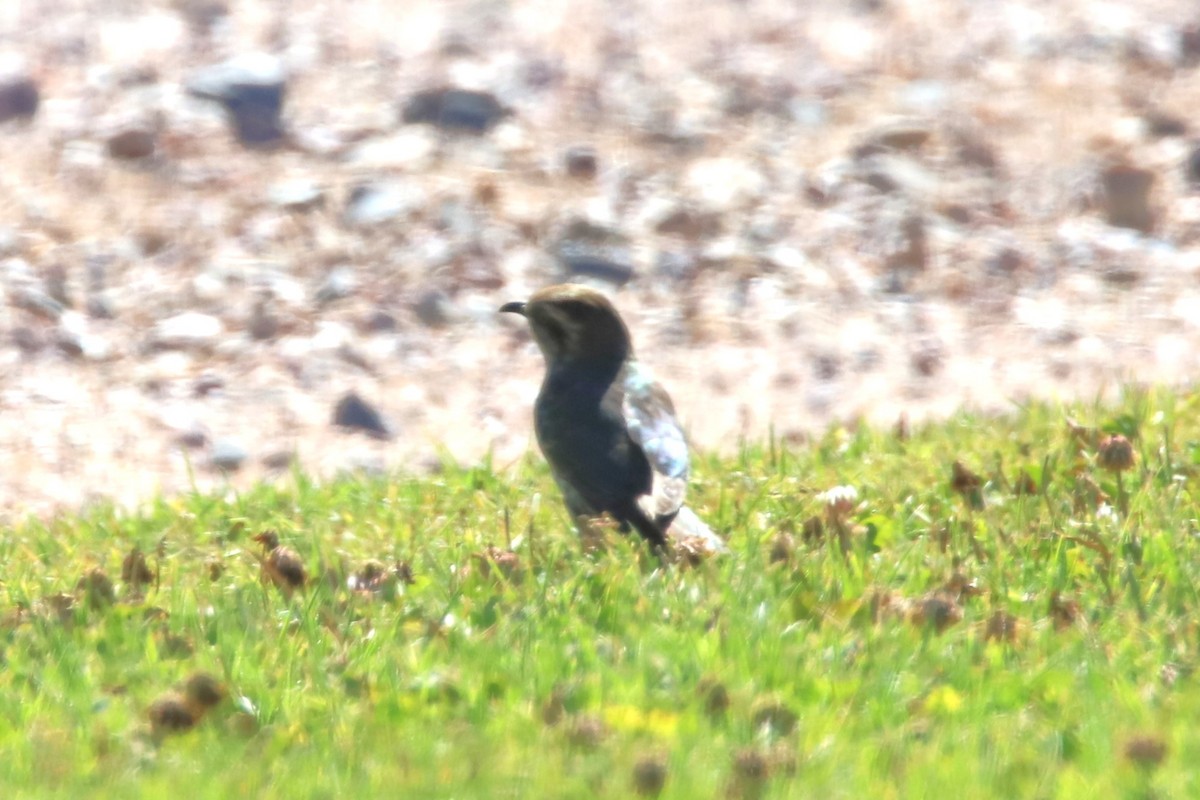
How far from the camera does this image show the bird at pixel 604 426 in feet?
21.2

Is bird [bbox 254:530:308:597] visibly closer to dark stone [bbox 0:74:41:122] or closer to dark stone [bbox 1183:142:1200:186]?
dark stone [bbox 0:74:41:122]

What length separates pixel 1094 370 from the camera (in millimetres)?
9977

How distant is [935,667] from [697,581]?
89 centimetres

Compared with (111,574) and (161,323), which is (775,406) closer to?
(161,323)

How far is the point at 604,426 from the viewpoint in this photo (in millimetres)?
6887

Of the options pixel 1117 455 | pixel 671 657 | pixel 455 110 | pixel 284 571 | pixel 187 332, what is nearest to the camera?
pixel 671 657

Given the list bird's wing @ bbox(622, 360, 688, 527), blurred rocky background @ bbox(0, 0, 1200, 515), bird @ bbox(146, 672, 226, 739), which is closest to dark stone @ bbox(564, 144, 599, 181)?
blurred rocky background @ bbox(0, 0, 1200, 515)

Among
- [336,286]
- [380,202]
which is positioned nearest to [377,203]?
[380,202]

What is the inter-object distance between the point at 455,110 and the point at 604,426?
5169 mm

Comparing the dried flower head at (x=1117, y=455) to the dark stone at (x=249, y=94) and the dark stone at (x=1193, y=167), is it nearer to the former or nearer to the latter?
the dark stone at (x=1193, y=167)

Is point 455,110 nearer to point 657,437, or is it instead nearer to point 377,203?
point 377,203

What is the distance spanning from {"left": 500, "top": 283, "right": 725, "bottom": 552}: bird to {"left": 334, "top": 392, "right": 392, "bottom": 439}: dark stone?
1.97 metres

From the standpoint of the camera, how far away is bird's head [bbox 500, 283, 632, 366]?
7.49 meters

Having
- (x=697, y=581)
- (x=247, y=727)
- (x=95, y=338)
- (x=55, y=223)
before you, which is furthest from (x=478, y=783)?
(x=55, y=223)
